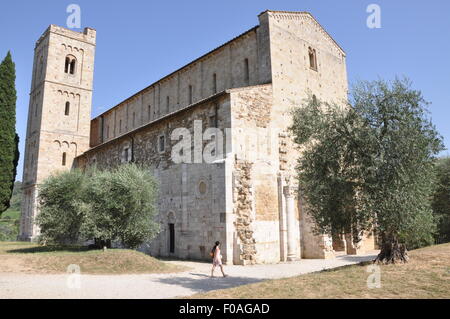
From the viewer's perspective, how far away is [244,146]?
698 inches

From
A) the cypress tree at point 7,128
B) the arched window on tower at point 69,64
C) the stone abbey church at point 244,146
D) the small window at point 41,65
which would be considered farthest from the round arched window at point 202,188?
the small window at point 41,65

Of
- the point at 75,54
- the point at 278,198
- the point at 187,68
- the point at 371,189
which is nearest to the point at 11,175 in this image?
the point at 75,54

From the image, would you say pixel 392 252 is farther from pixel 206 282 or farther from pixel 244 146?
pixel 244 146

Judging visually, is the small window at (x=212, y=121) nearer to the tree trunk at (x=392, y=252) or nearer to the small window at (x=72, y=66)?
the tree trunk at (x=392, y=252)

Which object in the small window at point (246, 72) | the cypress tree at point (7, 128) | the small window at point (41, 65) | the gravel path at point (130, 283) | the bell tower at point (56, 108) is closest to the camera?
the gravel path at point (130, 283)

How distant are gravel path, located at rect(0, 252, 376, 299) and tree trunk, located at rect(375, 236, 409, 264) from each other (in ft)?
12.2

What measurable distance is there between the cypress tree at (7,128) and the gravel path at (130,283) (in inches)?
798

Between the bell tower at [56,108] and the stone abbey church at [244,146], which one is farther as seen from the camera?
the bell tower at [56,108]

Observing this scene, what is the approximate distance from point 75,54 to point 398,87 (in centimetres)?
3679

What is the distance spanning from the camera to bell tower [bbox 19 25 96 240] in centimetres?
3447

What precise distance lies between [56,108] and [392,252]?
35142 mm

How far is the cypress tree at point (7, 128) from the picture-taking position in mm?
29562

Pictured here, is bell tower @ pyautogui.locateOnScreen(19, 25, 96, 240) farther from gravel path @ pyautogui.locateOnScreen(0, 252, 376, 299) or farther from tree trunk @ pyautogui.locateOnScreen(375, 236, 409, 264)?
tree trunk @ pyautogui.locateOnScreen(375, 236, 409, 264)

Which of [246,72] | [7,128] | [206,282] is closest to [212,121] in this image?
[246,72]
